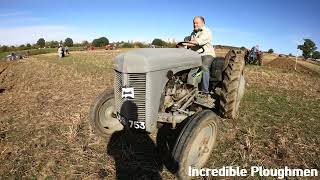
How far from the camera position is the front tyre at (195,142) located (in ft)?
13.7

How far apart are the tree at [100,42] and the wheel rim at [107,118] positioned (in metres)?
73.6

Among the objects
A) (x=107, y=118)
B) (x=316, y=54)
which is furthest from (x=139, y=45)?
(x=107, y=118)

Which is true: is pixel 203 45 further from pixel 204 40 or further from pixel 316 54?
pixel 316 54

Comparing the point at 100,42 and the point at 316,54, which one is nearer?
the point at 316,54

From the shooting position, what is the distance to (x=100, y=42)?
78.4m

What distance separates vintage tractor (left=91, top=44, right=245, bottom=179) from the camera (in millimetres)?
4500

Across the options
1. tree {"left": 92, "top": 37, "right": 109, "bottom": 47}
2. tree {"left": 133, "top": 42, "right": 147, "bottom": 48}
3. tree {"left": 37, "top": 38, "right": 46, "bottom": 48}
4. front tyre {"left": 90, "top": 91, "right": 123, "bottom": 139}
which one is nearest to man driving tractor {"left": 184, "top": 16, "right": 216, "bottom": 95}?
front tyre {"left": 90, "top": 91, "right": 123, "bottom": 139}

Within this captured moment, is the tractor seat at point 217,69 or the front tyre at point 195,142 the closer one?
the front tyre at point 195,142

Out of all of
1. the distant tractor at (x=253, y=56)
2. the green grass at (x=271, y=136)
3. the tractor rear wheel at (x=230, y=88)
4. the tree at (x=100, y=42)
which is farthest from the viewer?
the tree at (x=100, y=42)

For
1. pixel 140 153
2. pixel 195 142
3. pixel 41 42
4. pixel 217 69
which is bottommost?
pixel 140 153

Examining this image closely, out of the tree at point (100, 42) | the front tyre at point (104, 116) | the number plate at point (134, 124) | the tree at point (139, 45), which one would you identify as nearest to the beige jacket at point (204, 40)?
the front tyre at point (104, 116)

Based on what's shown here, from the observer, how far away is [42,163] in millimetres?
5066

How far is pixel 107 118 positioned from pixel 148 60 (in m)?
1.87

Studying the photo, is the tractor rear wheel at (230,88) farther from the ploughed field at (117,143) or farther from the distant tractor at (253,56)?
the distant tractor at (253,56)
